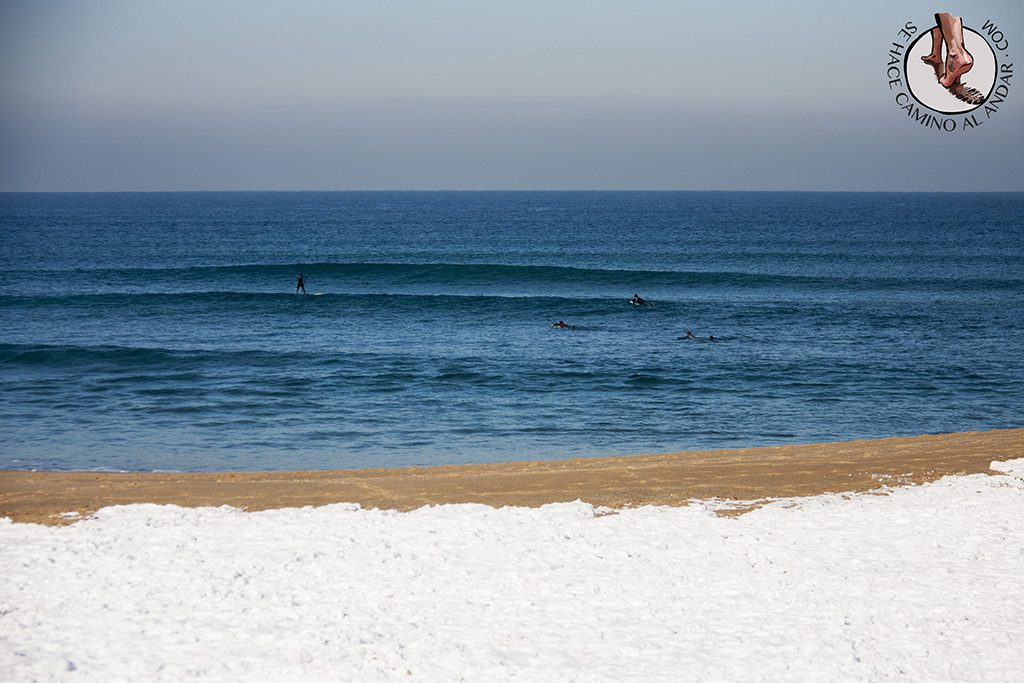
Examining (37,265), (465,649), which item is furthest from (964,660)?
(37,265)

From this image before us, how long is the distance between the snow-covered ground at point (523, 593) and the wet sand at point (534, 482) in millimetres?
582

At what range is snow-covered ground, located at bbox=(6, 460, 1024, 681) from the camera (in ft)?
28.0

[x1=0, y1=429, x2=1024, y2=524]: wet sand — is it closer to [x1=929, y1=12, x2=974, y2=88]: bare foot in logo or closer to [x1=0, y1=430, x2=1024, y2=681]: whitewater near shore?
[x1=0, y1=430, x2=1024, y2=681]: whitewater near shore

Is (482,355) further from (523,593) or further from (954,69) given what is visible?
(523,593)

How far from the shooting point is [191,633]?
29.5 ft

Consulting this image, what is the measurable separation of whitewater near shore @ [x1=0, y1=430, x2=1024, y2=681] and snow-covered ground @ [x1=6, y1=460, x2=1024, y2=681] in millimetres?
26

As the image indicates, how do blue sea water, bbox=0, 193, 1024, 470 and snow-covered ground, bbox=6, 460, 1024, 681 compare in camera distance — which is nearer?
snow-covered ground, bbox=6, 460, 1024, 681

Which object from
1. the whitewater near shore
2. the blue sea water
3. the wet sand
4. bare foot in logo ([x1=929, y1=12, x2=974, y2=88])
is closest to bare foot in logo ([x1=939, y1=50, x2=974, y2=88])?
bare foot in logo ([x1=929, y1=12, x2=974, y2=88])

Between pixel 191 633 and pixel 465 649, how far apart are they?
8.79 ft

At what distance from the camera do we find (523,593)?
9969mm

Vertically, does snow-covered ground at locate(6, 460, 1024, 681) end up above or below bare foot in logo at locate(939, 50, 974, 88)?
below

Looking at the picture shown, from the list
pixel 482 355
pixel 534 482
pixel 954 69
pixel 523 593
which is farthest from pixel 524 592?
pixel 482 355

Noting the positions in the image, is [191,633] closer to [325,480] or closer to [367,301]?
[325,480]

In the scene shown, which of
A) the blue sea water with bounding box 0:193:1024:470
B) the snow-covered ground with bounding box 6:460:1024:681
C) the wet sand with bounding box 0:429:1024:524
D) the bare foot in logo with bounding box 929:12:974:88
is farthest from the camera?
the blue sea water with bounding box 0:193:1024:470
